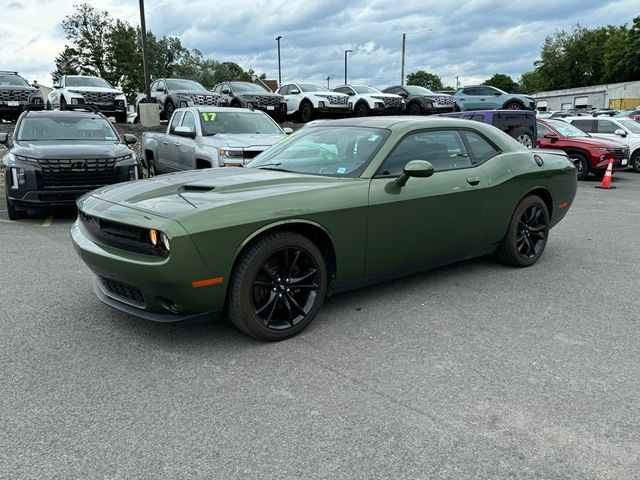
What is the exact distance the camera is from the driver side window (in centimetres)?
418

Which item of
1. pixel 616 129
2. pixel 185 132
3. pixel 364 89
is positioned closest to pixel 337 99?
pixel 364 89

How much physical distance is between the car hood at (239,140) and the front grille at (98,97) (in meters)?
9.70

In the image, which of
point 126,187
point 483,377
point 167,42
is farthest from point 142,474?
point 167,42

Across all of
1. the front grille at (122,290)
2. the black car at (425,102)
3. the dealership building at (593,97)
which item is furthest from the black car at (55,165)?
the dealership building at (593,97)

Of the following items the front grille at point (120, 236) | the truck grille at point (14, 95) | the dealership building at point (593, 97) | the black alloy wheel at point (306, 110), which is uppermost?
the dealership building at point (593, 97)

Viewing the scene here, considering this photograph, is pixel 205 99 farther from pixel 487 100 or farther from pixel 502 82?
pixel 502 82

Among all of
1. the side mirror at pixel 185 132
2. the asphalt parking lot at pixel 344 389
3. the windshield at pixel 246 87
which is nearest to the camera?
the asphalt parking lot at pixel 344 389

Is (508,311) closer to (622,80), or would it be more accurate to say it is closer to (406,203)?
(406,203)

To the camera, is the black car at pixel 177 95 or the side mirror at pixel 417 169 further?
the black car at pixel 177 95

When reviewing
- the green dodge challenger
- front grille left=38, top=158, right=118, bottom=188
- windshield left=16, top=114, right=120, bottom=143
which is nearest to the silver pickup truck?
windshield left=16, top=114, right=120, bottom=143

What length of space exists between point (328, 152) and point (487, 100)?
61.5ft

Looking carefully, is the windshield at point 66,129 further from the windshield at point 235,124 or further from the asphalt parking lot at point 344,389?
the asphalt parking lot at point 344,389

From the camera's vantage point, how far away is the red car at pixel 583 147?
13.5 meters

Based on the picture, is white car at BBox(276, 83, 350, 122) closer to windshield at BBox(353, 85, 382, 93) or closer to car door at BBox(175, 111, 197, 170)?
windshield at BBox(353, 85, 382, 93)
